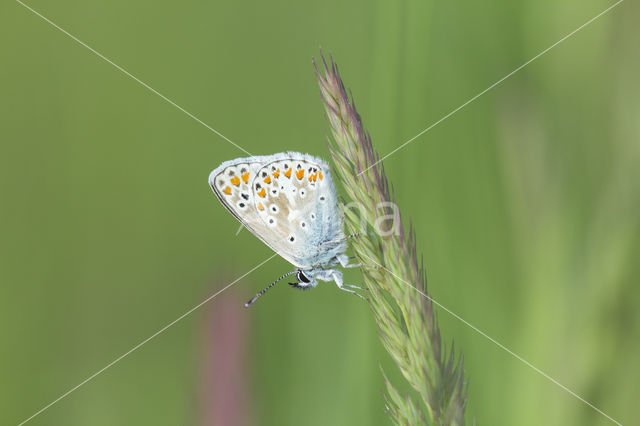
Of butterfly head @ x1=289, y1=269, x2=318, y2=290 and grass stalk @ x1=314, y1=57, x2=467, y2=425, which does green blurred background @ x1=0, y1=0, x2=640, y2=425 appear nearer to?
butterfly head @ x1=289, y1=269, x2=318, y2=290

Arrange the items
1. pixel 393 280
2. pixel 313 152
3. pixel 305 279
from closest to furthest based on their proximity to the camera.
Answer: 1. pixel 393 280
2. pixel 305 279
3. pixel 313 152

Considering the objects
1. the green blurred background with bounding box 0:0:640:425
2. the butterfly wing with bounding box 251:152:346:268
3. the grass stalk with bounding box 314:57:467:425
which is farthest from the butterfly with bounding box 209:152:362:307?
the grass stalk with bounding box 314:57:467:425

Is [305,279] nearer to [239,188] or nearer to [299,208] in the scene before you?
[299,208]

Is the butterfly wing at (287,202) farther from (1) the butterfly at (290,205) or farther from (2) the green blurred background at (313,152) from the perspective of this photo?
(2) the green blurred background at (313,152)

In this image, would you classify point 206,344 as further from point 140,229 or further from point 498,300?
point 140,229

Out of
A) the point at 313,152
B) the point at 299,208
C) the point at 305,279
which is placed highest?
the point at 313,152

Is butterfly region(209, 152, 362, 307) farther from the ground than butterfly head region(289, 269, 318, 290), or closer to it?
farther from the ground

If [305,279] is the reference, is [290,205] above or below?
above

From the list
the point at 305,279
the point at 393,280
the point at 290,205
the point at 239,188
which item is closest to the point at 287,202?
the point at 290,205
